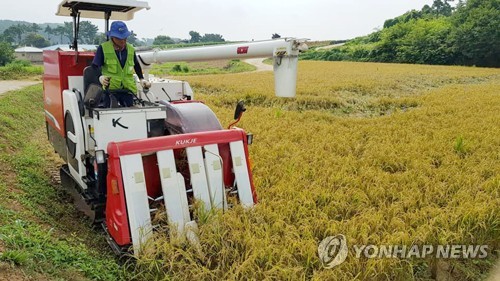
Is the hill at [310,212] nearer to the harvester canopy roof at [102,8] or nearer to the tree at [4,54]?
the harvester canopy roof at [102,8]

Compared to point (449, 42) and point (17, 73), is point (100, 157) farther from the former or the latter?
point (449, 42)

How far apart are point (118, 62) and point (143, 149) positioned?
130cm

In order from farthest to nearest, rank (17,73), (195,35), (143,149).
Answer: (195,35) → (17,73) → (143,149)

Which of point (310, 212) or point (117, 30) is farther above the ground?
point (117, 30)

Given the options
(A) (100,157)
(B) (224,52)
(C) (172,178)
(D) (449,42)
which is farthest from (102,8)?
(D) (449,42)

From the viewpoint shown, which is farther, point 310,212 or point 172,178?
point 310,212

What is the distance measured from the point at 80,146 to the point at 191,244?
1729 mm

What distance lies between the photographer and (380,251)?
10.8ft

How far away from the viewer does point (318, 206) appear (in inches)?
166

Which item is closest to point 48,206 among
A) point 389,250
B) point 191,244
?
point 191,244

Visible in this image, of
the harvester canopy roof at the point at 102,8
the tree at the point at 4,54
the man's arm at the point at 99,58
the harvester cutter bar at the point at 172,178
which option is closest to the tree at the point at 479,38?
the harvester canopy roof at the point at 102,8

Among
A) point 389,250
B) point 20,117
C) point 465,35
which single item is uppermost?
point 465,35

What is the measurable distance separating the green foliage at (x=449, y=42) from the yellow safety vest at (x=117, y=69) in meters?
39.7

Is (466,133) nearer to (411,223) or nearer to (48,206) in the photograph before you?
(411,223)
